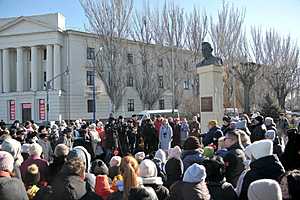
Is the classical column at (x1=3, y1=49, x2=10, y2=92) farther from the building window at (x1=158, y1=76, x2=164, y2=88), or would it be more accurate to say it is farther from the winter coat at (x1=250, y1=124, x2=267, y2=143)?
the winter coat at (x1=250, y1=124, x2=267, y2=143)

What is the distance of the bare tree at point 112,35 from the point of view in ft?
160

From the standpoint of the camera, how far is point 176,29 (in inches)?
1973

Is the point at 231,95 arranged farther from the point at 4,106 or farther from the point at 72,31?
the point at 4,106

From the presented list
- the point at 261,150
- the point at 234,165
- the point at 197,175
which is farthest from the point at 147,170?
the point at 234,165

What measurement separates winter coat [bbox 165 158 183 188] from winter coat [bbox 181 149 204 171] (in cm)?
74

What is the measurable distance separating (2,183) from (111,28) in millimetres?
44712

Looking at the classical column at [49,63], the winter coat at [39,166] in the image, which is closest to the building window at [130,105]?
the classical column at [49,63]

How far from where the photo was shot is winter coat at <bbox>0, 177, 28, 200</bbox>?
189 inches

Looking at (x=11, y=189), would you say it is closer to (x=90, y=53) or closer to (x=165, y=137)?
(x=165, y=137)

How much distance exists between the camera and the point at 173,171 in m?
6.52

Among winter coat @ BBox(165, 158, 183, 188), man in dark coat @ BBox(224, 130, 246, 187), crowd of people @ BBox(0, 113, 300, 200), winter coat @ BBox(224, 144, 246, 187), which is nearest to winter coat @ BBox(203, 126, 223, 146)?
crowd of people @ BBox(0, 113, 300, 200)

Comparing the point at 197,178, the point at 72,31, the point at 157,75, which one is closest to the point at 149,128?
the point at 197,178

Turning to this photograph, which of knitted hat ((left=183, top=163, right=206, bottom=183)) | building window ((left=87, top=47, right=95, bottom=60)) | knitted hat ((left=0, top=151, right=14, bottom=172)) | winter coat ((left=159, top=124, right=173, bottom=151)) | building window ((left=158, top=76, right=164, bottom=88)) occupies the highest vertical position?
building window ((left=87, top=47, right=95, bottom=60))

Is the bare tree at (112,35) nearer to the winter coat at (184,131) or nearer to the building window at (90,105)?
the building window at (90,105)
